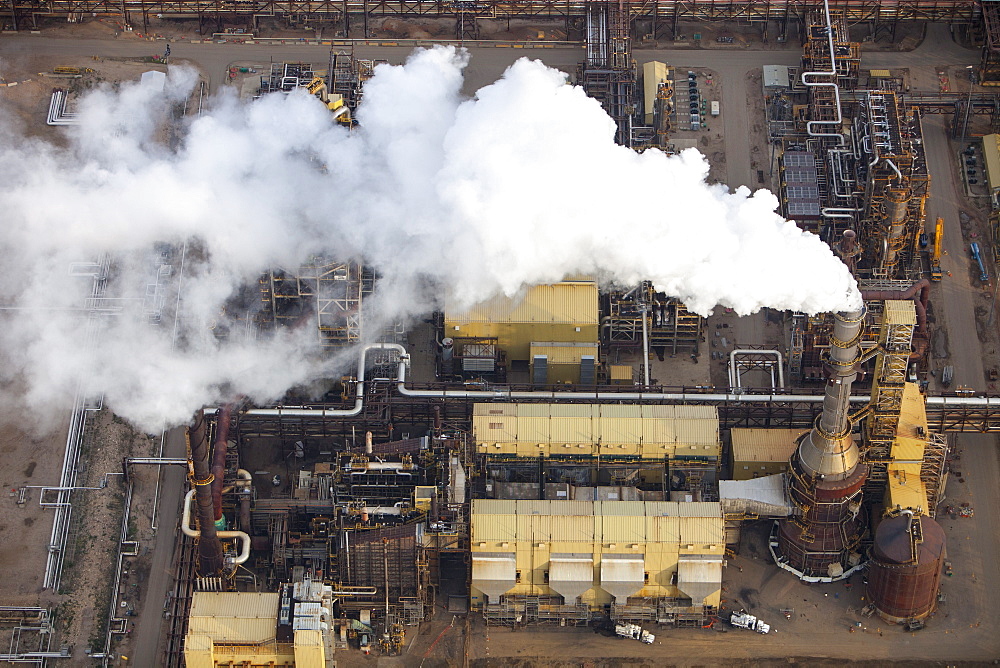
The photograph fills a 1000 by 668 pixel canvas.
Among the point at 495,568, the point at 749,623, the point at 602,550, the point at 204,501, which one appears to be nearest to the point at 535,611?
the point at 495,568

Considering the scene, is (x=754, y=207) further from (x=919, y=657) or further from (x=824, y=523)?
(x=919, y=657)

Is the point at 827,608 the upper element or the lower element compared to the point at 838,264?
lower

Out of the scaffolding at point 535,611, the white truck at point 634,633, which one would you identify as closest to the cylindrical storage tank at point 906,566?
the white truck at point 634,633

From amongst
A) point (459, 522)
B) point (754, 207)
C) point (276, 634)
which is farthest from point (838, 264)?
point (276, 634)

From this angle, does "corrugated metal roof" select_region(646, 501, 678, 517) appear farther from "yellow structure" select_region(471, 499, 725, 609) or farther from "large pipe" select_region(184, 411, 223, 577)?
"large pipe" select_region(184, 411, 223, 577)

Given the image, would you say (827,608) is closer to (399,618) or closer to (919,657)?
(919,657)

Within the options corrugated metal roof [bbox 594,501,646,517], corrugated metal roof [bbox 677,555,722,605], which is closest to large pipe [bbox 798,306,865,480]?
corrugated metal roof [bbox 677,555,722,605]

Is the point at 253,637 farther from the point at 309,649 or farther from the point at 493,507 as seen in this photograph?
the point at 493,507
